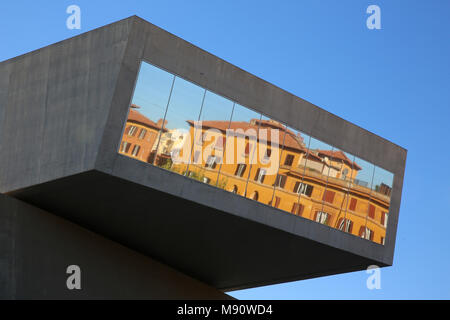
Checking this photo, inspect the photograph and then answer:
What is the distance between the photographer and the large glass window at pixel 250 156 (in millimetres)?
19359

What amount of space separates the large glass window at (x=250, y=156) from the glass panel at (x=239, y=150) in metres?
0.03

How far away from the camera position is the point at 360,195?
24.9 meters

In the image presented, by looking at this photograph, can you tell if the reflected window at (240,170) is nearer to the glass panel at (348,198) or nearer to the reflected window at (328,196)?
the reflected window at (328,196)

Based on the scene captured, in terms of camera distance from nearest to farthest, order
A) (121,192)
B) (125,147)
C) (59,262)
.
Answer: (125,147), (121,192), (59,262)

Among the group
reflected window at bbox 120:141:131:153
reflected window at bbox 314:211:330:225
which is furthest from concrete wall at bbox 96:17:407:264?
reflected window at bbox 314:211:330:225

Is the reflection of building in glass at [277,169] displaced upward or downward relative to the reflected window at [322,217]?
upward

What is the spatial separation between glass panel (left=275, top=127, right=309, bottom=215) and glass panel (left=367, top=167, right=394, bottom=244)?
3711 mm

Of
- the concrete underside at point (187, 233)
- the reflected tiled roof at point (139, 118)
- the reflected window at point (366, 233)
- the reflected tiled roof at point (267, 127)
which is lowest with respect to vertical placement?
the concrete underside at point (187, 233)

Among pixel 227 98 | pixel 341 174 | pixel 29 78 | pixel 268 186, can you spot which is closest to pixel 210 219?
pixel 268 186

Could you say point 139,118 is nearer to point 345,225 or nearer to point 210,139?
point 210,139

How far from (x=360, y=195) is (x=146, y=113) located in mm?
9834

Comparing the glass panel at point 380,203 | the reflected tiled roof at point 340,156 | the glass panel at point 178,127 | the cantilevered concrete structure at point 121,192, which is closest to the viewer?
the cantilevered concrete structure at point 121,192

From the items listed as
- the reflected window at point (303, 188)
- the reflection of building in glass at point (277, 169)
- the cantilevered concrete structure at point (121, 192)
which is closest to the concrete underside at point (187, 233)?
the cantilevered concrete structure at point (121, 192)

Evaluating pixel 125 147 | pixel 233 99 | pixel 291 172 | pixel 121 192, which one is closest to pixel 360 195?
pixel 291 172
